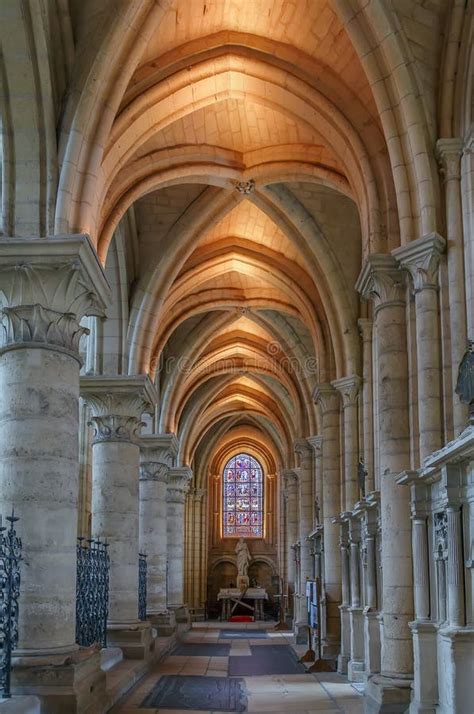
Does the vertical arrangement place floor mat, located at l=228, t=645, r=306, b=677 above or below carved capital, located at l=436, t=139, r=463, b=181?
below

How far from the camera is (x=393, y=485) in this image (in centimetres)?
1161

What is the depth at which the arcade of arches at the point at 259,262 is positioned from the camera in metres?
10.4

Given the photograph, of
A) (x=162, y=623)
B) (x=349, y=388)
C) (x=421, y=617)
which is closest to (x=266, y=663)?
(x=162, y=623)

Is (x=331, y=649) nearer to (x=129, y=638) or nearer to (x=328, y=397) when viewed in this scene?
(x=129, y=638)

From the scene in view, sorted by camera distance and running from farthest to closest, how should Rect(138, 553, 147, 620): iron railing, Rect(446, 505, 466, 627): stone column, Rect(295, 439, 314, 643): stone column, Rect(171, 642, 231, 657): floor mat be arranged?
Rect(295, 439, 314, 643): stone column < Rect(171, 642, 231, 657): floor mat < Rect(138, 553, 147, 620): iron railing < Rect(446, 505, 466, 627): stone column

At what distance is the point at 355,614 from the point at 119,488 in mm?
4742

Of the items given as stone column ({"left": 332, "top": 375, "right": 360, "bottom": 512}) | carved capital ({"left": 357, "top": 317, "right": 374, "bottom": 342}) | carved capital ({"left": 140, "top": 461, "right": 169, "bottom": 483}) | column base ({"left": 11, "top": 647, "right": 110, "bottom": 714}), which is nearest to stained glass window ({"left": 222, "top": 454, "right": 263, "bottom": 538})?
carved capital ({"left": 140, "top": 461, "right": 169, "bottom": 483})

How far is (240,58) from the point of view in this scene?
14.5 meters

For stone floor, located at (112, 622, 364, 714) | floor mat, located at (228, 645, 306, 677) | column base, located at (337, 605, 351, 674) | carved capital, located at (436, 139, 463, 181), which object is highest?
carved capital, located at (436, 139, 463, 181)

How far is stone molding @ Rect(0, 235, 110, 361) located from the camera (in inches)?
428

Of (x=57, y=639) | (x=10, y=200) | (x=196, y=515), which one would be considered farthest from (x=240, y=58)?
(x=196, y=515)

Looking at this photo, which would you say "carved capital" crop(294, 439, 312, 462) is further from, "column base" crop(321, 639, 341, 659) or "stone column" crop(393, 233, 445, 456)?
"stone column" crop(393, 233, 445, 456)

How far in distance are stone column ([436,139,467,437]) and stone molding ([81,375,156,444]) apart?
26.4 feet

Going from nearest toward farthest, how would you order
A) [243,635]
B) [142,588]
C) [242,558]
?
1. [142,588]
2. [243,635]
3. [242,558]
